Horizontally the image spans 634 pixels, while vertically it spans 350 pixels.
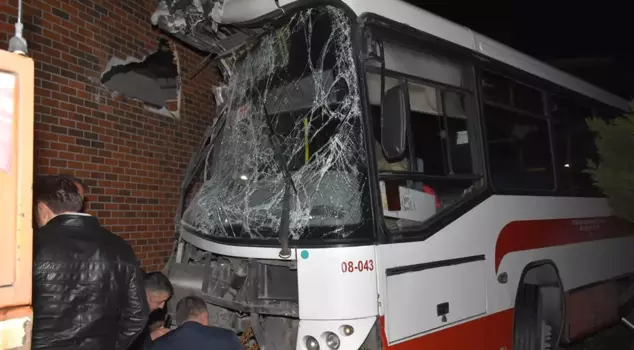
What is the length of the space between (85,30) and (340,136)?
2889 mm

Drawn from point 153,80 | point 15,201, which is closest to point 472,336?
point 15,201

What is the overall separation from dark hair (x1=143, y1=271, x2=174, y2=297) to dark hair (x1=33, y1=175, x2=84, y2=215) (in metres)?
1.18

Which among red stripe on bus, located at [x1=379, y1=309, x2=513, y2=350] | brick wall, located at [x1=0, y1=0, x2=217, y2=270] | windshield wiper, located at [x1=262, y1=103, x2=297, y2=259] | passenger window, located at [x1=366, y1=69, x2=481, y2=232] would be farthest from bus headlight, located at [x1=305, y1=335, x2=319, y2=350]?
brick wall, located at [x1=0, y1=0, x2=217, y2=270]

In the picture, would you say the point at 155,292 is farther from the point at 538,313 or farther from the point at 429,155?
the point at 538,313

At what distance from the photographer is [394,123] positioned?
354 cm

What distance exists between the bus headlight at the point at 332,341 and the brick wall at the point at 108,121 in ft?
9.00

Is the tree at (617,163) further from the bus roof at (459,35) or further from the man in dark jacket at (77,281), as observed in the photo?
the man in dark jacket at (77,281)

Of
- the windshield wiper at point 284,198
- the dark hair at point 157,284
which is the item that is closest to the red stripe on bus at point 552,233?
the windshield wiper at point 284,198

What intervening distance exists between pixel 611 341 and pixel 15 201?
753cm

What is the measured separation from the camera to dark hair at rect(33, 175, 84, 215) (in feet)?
9.90

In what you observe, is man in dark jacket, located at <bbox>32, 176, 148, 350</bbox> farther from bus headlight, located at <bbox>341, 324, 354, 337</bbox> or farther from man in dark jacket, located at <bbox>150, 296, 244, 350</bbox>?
bus headlight, located at <bbox>341, 324, 354, 337</bbox>

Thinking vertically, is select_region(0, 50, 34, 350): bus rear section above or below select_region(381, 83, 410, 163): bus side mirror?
below

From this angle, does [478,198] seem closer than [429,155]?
No

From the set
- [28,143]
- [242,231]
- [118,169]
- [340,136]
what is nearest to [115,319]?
[242,231]
